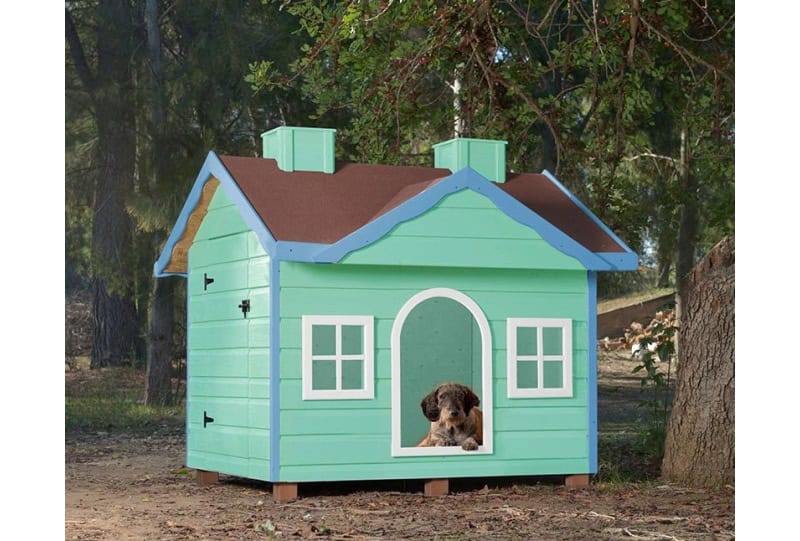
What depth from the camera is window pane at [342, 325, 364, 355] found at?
26.3ft

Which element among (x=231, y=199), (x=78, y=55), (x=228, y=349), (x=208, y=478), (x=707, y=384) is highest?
(x=78, y=55)

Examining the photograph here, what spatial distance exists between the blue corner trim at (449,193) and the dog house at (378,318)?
0.5 inches

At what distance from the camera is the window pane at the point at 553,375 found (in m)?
8.60

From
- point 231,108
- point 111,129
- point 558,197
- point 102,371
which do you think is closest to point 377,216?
point 558,197

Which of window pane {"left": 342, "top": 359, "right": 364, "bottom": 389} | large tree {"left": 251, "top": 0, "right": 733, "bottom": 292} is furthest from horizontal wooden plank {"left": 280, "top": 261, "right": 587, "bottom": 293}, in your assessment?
large tree {"left": 251, "top": 0, "right": 733, "bottom": 292}

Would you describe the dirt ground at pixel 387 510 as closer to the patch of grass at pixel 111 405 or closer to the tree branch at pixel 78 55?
the patch of grass at pixel 111 405

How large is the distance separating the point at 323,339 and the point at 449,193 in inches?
47.8

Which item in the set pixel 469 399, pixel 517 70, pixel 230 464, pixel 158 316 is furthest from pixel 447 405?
pixel 158 316

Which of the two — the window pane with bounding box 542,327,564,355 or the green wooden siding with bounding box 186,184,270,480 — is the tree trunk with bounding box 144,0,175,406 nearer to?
the green wooden siding with bounding box 186,184,270,480

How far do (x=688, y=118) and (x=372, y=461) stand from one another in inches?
206

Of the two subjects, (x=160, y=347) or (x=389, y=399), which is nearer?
(x=389, y=399)

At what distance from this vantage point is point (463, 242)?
27.1ft

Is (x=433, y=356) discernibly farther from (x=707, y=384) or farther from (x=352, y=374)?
(x=707, y=384)

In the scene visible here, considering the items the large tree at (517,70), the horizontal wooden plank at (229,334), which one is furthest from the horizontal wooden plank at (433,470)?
the large tree at (517,70)
